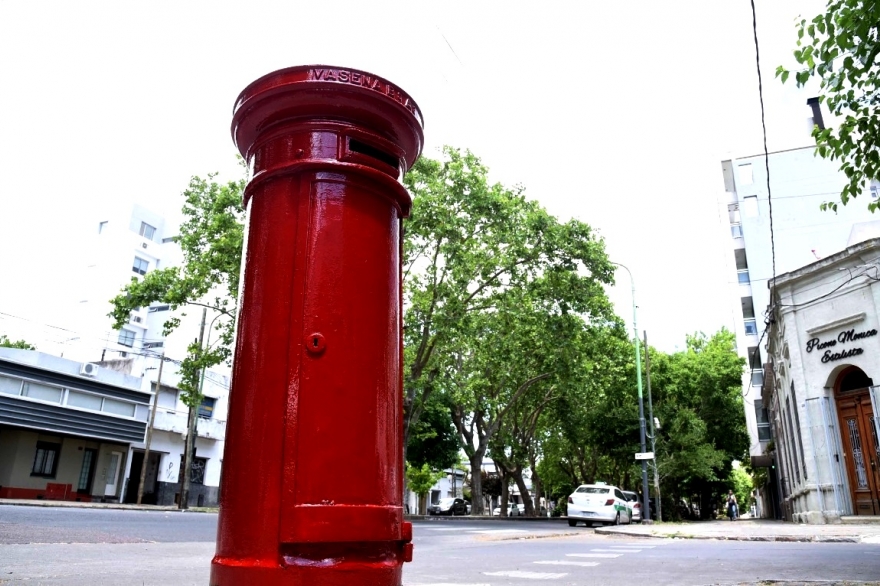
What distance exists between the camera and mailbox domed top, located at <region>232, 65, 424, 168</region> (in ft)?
7.63

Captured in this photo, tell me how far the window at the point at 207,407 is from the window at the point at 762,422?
1129 inches

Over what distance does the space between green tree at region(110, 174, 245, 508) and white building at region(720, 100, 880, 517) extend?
837 inches

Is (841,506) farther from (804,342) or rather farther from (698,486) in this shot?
(698,486)

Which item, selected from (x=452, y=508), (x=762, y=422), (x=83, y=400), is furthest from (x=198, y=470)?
(x=762, y=422)

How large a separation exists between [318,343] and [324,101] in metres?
0.84

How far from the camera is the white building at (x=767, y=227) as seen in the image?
1267 inches

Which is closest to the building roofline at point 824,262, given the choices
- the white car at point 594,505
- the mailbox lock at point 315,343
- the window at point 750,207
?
the white car at point 594,505

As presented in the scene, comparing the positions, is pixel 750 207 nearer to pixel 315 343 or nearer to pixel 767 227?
pixel 767 227

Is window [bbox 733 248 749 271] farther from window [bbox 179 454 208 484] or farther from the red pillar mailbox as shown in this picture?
the red pillar mailbox

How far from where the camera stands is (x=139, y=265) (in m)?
43.8

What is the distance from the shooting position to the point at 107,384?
29.1 meters

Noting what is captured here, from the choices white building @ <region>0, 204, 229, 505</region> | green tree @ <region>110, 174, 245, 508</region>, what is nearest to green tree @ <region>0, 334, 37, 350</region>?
white building @ <region>0, 204, 229, 505</region>

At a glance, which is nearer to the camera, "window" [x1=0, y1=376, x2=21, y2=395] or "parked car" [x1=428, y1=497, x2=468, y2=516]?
"window" [x1=0, y1=376, x2=21, y2=395]

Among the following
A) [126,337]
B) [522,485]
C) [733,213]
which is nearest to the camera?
[522,485]
